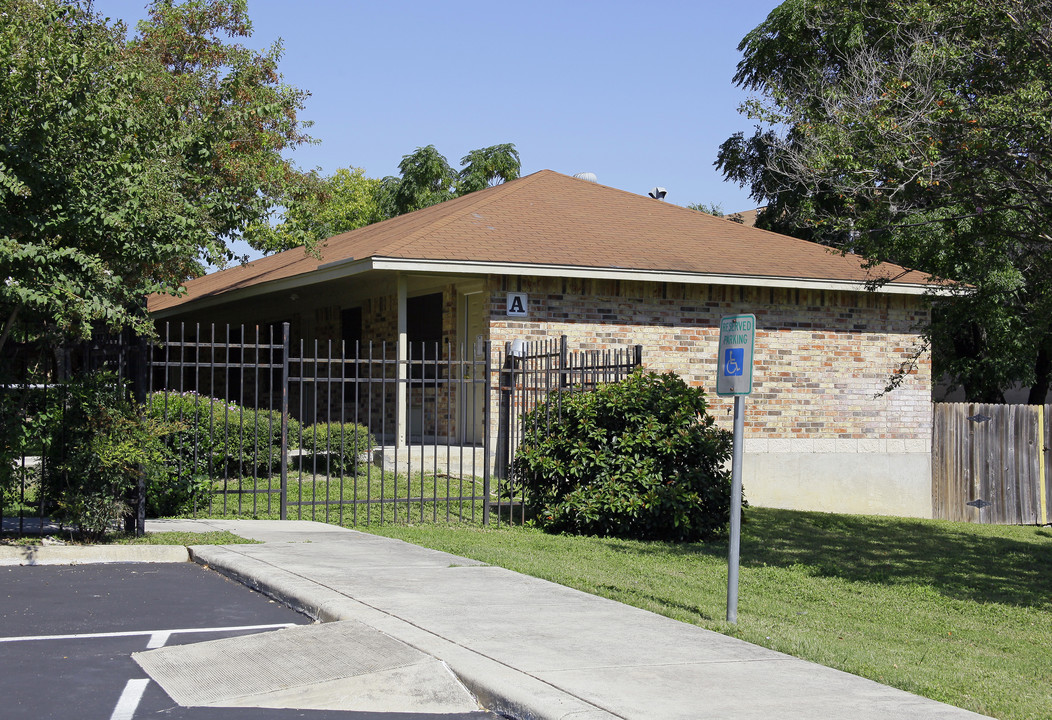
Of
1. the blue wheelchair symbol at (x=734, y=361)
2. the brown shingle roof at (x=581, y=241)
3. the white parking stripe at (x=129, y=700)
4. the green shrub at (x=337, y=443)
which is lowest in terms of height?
the white parking stripe at (x=129, y=700)

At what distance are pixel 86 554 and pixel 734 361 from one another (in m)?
6.20

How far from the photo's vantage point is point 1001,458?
18656 millimetres

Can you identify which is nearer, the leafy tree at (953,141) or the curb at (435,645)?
the curb at (435,645)

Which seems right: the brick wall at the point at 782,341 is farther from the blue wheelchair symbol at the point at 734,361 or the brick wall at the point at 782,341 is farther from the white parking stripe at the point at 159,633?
the white parking stripe at the point at 159,633

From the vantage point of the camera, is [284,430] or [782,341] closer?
[284,430]

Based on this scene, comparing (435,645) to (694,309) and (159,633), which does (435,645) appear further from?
(694,309)

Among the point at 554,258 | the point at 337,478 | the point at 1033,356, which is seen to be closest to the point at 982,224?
the point at 554,258

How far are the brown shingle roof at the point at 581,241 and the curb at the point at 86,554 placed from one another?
660 centimetres

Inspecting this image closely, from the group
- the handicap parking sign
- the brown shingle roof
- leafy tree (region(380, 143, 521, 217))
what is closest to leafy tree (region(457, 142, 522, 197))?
leafy tree (region(380, 143, 521, 217))

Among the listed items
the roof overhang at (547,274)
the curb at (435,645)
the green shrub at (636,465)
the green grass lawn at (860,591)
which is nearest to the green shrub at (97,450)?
the curb at (435,645)

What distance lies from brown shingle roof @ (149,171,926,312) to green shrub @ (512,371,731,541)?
4.49 meters

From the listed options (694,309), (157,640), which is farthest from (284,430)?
(694,309)

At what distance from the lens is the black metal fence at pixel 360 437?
11797 mm

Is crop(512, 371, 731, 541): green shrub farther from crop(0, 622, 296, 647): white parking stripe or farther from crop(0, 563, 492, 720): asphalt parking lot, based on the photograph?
crop(0, 622, 296, 647): white parking stripe
